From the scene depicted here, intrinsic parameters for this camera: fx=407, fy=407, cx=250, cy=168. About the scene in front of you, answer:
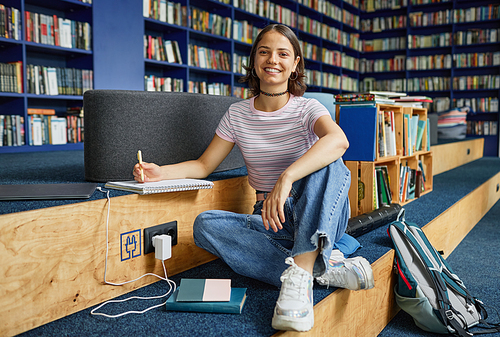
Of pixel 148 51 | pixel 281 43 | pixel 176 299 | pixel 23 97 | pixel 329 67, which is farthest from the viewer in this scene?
pixel 329 67

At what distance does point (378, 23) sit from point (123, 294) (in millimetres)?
6769

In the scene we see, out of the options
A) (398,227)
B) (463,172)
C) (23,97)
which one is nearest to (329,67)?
(463,172)

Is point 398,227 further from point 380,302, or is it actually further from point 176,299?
point 176,299

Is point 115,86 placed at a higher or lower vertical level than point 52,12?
lower

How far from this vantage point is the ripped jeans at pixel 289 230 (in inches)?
42.3

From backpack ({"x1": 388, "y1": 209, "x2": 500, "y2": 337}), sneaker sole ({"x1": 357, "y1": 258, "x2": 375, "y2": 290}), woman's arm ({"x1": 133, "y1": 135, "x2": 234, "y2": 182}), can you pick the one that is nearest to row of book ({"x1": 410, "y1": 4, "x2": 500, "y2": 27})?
backpack ({"x1": 388, "y1": 209, "x2": 500, "y2": 337})

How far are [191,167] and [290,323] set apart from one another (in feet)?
2.18

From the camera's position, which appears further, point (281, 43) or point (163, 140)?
point (163, 140)

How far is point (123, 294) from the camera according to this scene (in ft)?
3.86

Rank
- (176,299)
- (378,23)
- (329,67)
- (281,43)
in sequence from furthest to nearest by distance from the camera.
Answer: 1. (378,23)
2. (329,67)
3. (281,43)
4. (176,299)

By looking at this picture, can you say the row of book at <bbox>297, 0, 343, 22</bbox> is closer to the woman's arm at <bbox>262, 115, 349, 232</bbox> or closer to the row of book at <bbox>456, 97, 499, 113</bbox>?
the row of book at <bbox>456, 97, 499, 113</bbox>

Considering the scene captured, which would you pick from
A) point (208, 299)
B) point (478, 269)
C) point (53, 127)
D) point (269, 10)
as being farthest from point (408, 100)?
point (269, 10)

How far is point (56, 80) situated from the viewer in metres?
3.14

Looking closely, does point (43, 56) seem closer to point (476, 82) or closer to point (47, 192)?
point (47, 192)
